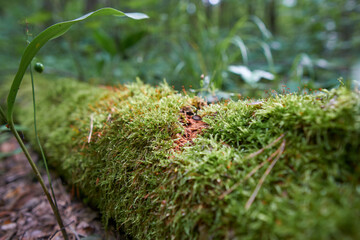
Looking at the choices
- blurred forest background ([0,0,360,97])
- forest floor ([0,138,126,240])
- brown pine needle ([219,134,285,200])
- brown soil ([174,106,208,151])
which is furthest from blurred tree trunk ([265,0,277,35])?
forest floor ([0,138,126,240])

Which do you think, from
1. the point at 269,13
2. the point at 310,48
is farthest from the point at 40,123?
the point at 269,13

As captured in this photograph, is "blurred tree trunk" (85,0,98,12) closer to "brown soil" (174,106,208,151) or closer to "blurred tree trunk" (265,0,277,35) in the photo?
"brown soil" (174,106,208,151)

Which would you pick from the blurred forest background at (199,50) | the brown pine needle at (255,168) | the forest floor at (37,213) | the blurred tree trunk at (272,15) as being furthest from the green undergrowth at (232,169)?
the blurred tree trunk at (272,15)

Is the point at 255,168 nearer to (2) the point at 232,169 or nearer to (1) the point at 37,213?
(2) the point at 232,169

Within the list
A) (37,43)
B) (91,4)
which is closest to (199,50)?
(37,43)

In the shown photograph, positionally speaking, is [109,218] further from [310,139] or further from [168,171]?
[310,139]

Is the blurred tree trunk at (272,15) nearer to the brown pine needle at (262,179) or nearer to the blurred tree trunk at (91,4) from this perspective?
the blurred tree trunk at (91,4)
